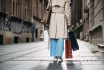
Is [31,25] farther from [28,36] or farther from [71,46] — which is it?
[71,46]

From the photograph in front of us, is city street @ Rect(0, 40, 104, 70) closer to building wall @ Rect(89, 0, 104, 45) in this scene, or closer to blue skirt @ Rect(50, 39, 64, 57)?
blue skirt @ Rect(50, 39, 64, 57)

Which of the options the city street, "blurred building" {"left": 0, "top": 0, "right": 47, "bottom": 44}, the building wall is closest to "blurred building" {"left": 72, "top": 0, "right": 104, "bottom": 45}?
the building wall

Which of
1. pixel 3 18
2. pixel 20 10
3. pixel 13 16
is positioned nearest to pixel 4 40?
pixel 3 18

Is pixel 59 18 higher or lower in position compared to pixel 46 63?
higher

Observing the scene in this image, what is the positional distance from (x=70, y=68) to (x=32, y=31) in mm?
39759

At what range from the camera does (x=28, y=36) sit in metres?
43.6

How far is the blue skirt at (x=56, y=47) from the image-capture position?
910cm

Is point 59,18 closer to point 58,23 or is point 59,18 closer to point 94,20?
point 58,23

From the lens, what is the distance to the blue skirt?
9.10 m

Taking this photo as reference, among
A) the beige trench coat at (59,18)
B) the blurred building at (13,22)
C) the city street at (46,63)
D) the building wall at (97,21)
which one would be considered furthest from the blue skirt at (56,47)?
the blurred building at (13,22)

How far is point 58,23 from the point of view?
9.31m

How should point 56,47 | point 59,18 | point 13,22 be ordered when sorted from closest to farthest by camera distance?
point 56,47 < point 59,18 < point 13,22

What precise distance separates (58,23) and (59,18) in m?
0.15

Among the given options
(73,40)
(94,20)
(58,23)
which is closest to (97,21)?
(94,20)
